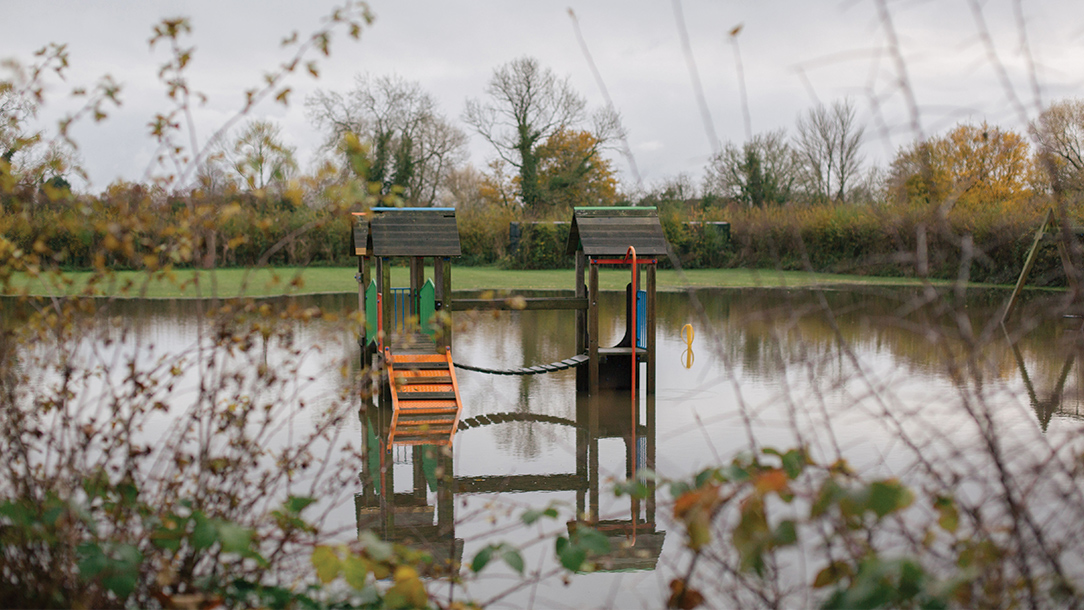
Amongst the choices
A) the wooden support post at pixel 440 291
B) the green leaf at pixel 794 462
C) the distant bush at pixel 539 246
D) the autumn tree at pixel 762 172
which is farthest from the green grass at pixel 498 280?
the green leaf at pixel 794 462

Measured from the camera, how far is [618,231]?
9.64 metres

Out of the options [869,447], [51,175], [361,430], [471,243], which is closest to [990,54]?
[51,175]

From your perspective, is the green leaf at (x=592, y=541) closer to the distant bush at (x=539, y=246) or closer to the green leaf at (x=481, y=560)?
the green leaf at (x=481, y=560)

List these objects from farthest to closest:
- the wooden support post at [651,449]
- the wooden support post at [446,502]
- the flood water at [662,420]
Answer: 1. the wooden support post at [651,449]
2. the wooden support post at [446,502]
3. the flood water at [662,420]

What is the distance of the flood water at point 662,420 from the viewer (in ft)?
7.95

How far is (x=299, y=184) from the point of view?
101 inches

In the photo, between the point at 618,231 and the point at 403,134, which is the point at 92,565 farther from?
the point at 403,134

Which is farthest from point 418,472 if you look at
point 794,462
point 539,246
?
point 539,246

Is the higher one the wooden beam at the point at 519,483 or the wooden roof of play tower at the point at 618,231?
the wooden roof of play tower at the point at 618,231

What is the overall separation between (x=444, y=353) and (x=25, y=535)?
691cm

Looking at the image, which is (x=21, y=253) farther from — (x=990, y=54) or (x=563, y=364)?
(x=563, y=364)

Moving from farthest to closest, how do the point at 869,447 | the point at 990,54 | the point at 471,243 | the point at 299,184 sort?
1. the point at 471,243
2. the point at 869,447
3. the point at 299,184
4. the point at 990,54

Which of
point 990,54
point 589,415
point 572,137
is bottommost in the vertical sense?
point 589,415

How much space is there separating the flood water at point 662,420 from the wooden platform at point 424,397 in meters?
0.19
